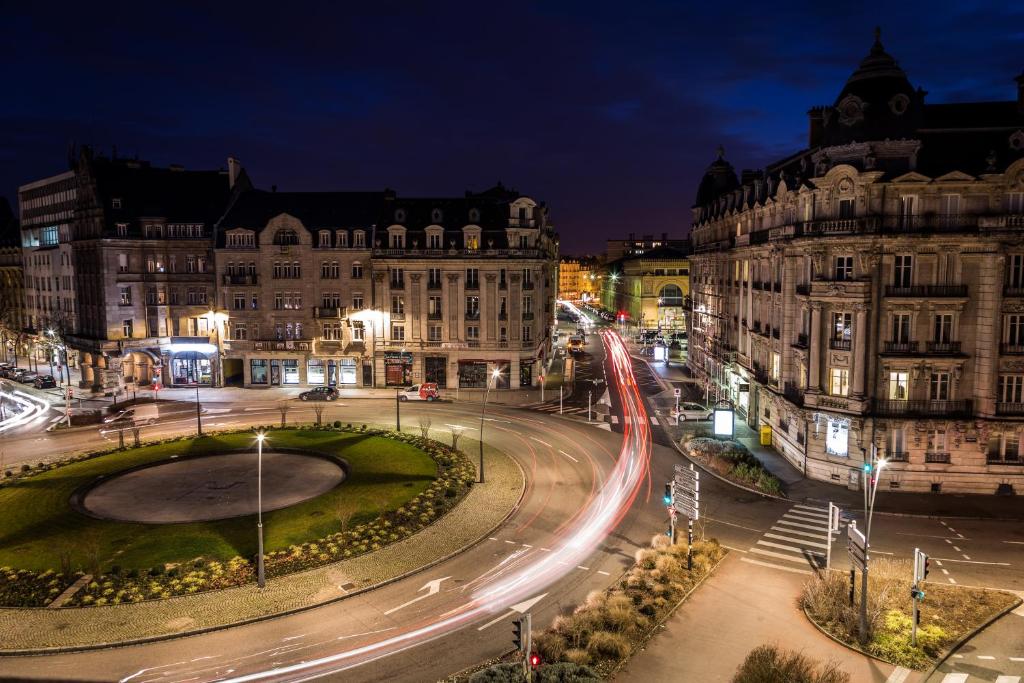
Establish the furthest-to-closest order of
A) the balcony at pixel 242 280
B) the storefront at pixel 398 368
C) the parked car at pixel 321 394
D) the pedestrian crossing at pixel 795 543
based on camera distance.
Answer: the balcony at pixel 242 280 < the storefront at pixel 398 368 < the parked car at pixel 321 394 < the pedestrian crossing at pixel 795 543

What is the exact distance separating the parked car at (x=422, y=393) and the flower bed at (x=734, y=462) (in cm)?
2928

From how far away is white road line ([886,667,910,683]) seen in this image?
23250 millimetres

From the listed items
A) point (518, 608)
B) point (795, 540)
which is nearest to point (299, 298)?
point (518, 608)

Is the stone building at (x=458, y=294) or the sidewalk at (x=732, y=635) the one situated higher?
the stone building at (x=458, y=294)

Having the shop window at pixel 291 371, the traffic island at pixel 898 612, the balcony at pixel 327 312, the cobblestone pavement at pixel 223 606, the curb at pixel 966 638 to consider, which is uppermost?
the balcony at pixel 327 312

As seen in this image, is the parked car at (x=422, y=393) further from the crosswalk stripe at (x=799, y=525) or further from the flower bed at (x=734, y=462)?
the crosswalk stripe at (x=799, y=525)

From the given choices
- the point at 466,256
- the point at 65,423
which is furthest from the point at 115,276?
the point at 466,256

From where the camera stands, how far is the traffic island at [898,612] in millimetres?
24938

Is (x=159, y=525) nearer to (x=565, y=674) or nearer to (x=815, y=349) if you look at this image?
(x=565, y=674)

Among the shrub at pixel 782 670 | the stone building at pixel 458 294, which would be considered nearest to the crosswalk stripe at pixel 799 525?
the shrub at pixel 782 670

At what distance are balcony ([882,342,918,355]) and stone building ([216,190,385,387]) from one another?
53198mm

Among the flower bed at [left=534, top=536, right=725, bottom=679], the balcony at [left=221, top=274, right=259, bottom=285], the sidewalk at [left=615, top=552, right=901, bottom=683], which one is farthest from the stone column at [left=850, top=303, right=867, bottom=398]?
the balcony at [left=221, top=274, right=259, bottom=285]

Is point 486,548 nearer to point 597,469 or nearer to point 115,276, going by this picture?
point 597,469

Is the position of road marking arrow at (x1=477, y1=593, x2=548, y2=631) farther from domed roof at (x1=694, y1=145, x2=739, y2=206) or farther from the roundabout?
domed roof at (x1=694, y1=145, x2=739, y2=206)
